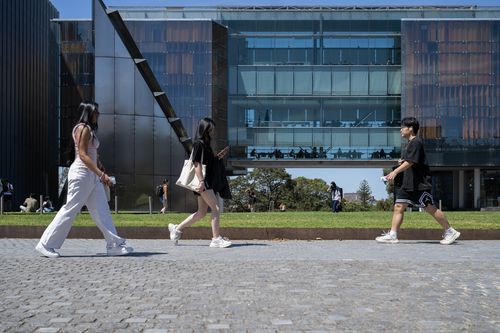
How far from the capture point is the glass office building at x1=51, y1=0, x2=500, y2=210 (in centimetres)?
5206

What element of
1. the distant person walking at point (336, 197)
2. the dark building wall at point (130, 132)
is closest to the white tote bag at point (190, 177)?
the distant person walking at point (336, 197)

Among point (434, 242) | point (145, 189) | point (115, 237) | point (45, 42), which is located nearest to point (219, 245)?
point (115, 237)

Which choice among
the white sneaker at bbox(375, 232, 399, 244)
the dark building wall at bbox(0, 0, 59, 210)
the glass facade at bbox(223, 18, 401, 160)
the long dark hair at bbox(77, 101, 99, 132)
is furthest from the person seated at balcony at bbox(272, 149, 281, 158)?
the long dark hair at bbox(77, 101, 99, 132)

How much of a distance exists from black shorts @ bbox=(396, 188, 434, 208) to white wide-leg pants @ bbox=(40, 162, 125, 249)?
14.0 feet

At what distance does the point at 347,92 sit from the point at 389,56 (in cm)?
420

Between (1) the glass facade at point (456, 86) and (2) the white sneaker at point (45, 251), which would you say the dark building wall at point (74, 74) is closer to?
(1) the glass facade at point (456, 86)

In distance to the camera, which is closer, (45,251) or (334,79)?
(45,251)

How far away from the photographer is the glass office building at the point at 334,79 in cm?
5206

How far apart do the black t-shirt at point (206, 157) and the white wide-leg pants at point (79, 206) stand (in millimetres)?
1636

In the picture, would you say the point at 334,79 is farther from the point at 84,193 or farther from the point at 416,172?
the point at 84,193

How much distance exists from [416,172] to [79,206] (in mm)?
4972

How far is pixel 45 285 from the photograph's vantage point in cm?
608

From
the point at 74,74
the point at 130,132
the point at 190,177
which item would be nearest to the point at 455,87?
the point at 130,132

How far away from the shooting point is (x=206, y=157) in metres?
9.98
